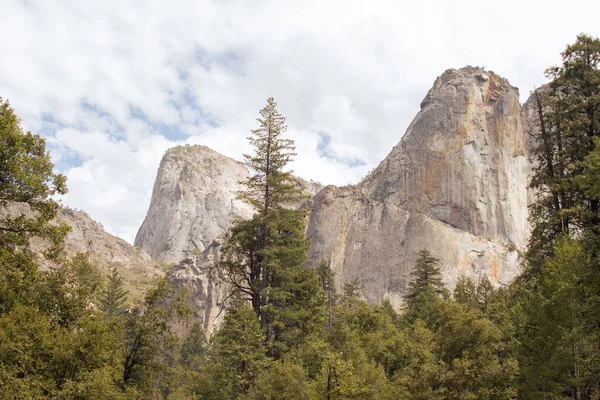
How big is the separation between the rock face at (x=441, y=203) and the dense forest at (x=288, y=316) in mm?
56326

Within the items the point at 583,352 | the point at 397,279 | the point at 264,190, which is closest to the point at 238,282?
the point at 264,190

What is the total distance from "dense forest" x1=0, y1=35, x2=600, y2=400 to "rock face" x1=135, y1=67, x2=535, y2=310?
5633 cm

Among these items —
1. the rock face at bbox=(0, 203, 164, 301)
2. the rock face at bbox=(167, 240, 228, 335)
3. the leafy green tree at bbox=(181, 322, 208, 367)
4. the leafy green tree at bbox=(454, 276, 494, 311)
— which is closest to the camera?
the leafy green tree at bbox=(454, 276, 494, 311)

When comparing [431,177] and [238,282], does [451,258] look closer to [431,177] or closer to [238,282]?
[431,177]

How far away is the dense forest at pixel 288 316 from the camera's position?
15836 mm

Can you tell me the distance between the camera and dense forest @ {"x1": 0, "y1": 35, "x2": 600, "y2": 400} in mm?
15836

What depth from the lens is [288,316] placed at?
81.0 ft

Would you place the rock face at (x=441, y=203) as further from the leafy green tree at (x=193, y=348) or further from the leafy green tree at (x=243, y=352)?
the leafy green tree at (x=243, y=352)

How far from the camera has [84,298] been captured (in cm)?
2028

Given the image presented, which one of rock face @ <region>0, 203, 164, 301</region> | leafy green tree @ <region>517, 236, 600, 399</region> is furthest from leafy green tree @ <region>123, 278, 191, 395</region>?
rock face @ <region>0, 203, 164, 301</region>

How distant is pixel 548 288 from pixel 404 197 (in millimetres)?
71234

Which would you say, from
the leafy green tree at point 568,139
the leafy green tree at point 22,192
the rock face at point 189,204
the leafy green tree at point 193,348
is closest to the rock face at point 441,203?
the leafy green tree at point 193,348

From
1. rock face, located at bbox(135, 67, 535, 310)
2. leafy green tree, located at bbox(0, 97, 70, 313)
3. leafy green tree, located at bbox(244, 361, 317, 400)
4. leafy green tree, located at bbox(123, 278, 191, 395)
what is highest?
rock face, located at bbox(135, 67, 535, 310)

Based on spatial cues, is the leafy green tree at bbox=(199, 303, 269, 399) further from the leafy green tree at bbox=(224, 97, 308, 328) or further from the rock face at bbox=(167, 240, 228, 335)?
the rock face at bbox=(167, 240, 228, 335)
